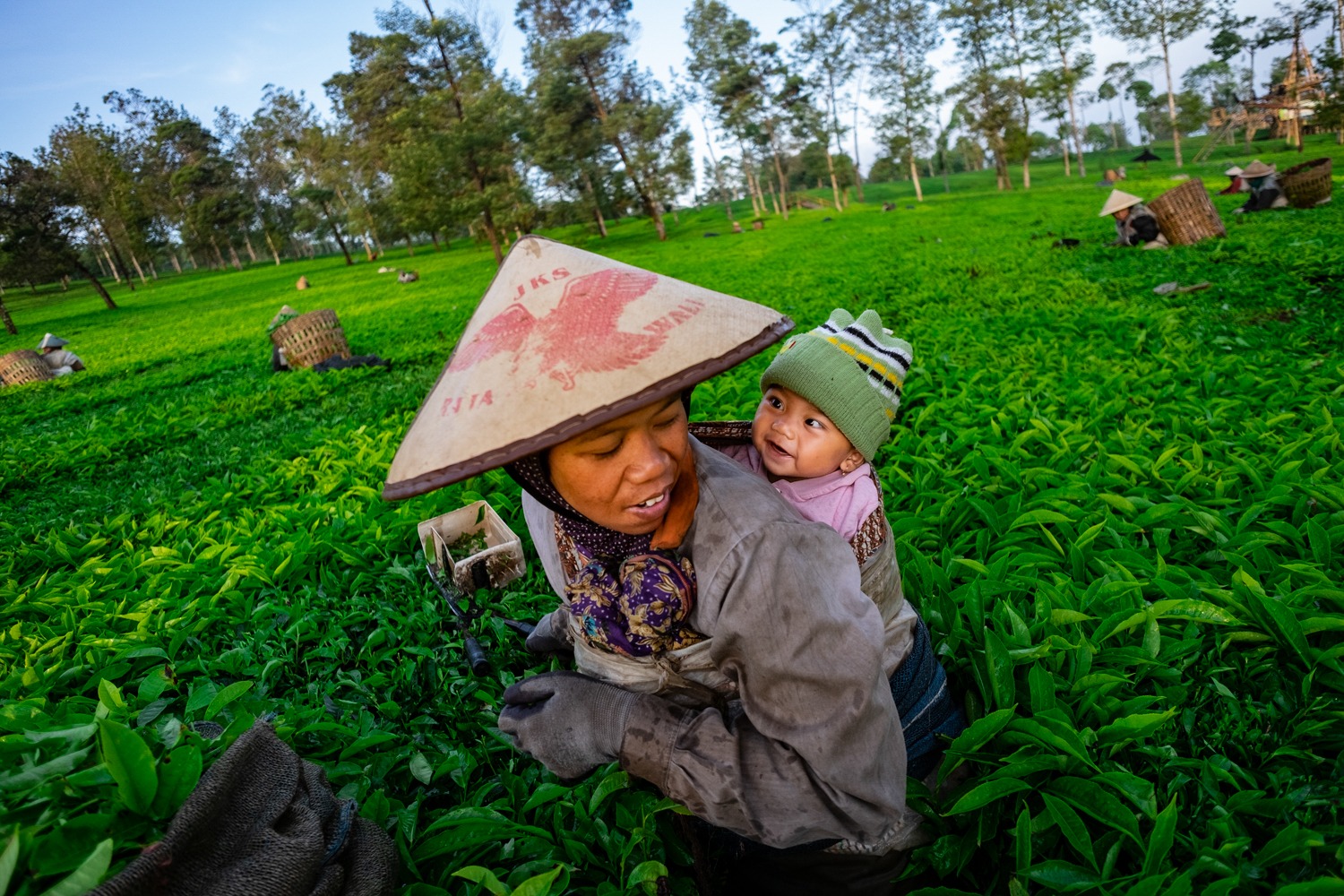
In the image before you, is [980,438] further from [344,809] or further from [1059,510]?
[344,809]

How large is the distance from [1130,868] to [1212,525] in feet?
5.01

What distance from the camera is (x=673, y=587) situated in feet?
4.00

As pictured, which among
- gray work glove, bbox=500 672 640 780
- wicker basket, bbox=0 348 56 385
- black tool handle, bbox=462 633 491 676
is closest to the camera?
gray work glove, bbox=500 672 640 780

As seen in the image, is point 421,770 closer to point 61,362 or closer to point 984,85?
point 61,362

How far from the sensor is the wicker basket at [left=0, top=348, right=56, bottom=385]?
33.3ft

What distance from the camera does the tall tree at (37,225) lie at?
73.0ft

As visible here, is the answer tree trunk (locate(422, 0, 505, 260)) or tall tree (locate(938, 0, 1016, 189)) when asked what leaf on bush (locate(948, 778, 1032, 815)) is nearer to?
tree trunk (locate(422, 0, 505, 260))

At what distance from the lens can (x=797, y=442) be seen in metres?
1.79

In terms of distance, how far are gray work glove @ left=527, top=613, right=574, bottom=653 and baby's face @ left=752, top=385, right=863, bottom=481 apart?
88 cm

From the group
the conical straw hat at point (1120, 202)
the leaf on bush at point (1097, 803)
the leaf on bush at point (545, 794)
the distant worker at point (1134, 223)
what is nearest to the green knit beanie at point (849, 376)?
the leaf on bush at point (1097, 803)

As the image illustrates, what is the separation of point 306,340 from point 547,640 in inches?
307

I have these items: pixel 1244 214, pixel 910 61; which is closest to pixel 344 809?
pixel 1244 214

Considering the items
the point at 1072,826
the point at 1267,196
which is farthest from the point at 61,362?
the point at 1267,196

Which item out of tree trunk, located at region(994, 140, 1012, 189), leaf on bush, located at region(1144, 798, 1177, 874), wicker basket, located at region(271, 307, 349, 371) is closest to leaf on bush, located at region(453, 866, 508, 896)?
leaf on bush, located at region(1144, 798, 1177, 874)
